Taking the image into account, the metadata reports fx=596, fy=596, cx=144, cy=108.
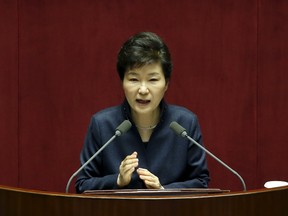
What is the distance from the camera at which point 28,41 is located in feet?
7.18

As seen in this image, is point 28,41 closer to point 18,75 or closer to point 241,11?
point 18,75

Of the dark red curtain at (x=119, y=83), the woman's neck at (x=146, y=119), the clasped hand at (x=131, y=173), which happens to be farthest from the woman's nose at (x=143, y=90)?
the dark red curtain at (x=119, y=83)

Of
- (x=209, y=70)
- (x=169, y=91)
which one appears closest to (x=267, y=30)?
(x=209, y=70)

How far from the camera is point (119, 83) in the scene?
86.4 inches

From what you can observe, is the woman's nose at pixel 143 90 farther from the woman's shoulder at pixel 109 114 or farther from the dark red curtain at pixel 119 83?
the dark red curtain at pixel 119 83

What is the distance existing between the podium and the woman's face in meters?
0.58

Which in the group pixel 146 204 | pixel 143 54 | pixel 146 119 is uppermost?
pixel 143 54

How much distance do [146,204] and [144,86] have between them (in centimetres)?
60

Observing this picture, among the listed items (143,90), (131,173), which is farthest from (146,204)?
(143,90)

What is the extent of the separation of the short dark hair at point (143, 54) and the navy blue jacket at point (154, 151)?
0.39ft

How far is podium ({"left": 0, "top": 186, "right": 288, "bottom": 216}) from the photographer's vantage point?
0.96 meters

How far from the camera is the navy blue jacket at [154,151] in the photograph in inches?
62.1

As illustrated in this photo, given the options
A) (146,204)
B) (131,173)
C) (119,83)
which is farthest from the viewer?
(119,83)

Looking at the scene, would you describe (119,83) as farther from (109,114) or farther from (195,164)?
(195,164)
